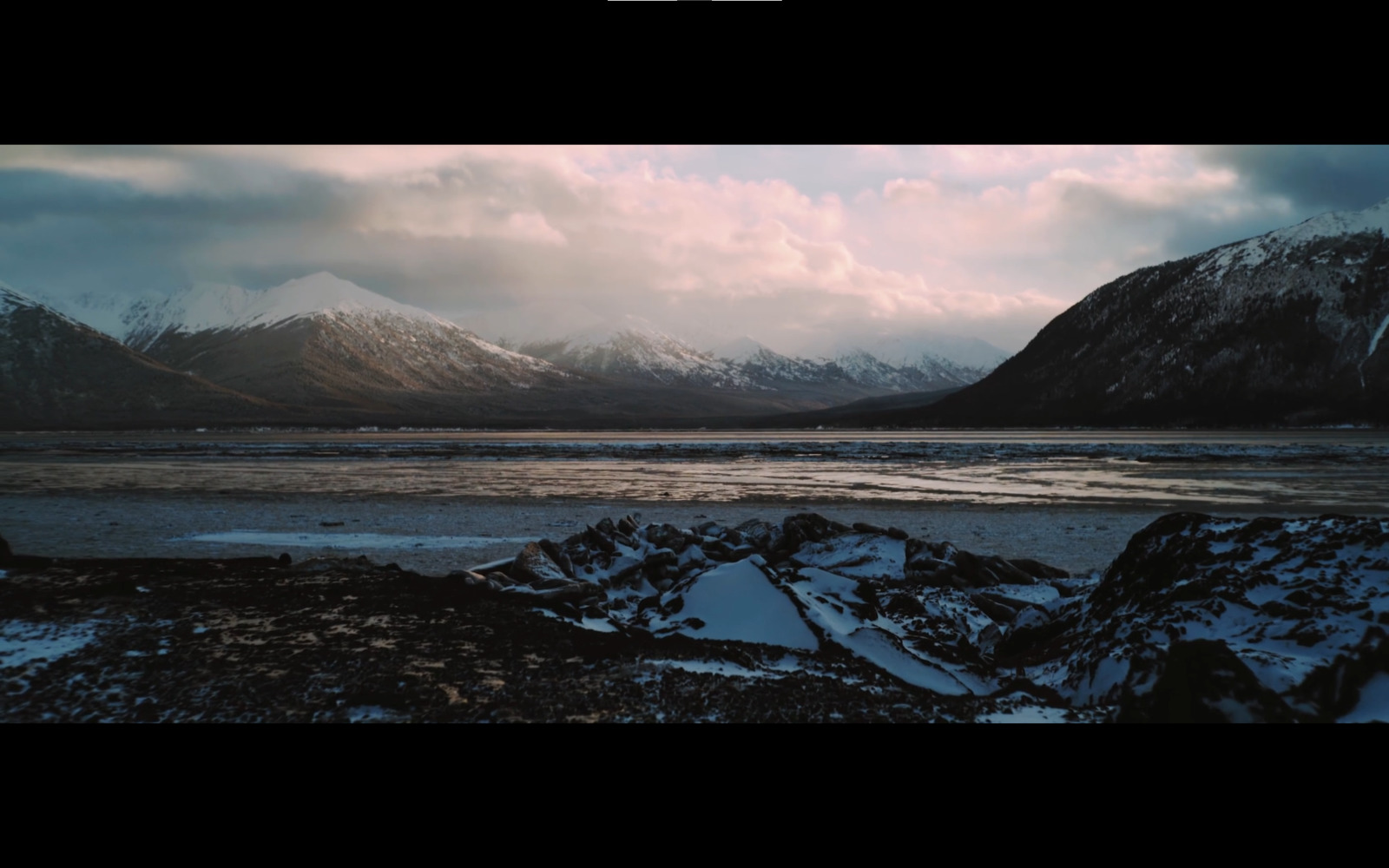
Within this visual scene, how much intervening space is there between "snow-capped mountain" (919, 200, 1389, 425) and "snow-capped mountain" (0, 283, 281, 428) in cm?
10872

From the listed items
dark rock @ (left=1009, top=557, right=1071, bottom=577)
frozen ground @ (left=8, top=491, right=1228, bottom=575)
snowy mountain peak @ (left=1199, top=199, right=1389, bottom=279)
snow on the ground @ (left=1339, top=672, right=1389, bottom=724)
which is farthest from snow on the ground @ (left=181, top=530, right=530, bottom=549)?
snowy mountain peak @ (left=1199, top=199, right=1389, bottom=279)

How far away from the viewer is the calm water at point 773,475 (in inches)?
580

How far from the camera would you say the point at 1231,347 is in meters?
98.4

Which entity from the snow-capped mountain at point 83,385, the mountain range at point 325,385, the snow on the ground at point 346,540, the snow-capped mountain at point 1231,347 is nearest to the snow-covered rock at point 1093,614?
the snow on the ground at point 346,540

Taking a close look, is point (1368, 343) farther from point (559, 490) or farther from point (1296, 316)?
point (559, 490)

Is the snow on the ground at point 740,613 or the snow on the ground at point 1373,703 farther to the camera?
the snow on the ground at point 740,613

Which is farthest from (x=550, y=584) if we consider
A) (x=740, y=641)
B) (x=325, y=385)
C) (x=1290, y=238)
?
(x=325, y=385)

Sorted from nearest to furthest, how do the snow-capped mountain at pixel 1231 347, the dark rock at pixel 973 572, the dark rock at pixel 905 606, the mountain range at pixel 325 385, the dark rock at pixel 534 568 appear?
the dark rock at pixel 905 606
the dark rock at pixel 534 568
the dark rock at pixel 973 572
the snow-capped mountain at pixel 1231 347
the mountain range at pixel 325 385

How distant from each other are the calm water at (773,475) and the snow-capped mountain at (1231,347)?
66385mm

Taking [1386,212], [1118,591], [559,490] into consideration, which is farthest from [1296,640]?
[1386,212]

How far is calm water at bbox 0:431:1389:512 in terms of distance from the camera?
14727mm

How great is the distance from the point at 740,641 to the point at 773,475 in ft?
54.9

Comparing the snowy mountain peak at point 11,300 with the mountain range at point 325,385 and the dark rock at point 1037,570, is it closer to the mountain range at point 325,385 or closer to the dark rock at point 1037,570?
the mountain range at point 325,385

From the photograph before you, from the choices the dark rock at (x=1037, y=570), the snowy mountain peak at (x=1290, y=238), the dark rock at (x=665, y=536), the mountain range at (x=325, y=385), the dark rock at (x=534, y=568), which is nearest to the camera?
the dark rock at (x=534, y=568)
